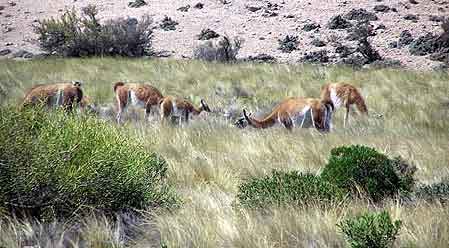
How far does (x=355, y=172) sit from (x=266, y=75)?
38.1 ft

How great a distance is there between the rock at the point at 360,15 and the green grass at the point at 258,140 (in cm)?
1221

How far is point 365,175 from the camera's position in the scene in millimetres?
4660

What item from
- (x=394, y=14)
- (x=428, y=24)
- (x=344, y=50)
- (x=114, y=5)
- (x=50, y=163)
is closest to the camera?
(x=50, y=163)

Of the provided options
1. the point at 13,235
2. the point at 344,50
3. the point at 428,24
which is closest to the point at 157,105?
the point at 13,235

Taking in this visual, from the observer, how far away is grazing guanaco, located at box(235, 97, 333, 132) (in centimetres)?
877

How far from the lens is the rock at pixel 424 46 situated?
23.0 meters

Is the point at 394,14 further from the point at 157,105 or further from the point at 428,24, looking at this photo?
the point at 157,105

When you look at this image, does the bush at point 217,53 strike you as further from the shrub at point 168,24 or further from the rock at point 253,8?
the rock at point 253,8

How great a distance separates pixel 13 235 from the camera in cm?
333

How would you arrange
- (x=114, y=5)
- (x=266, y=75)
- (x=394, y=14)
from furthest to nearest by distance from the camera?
(x=114, y=5) → (x=394, y=14) → (x=266, y=75)

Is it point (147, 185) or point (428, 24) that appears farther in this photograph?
point (428, 24)

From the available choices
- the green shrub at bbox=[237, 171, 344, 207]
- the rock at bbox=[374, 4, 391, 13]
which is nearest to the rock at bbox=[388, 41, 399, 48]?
the rock at bbox=[374, 4, 391, 13]

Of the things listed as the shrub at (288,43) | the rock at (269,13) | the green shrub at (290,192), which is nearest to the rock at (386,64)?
the shrub at (288,43)

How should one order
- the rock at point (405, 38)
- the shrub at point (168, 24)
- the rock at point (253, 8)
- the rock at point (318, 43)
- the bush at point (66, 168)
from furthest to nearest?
the rock at point (253, 8) < the shrub at point (168, 24) < the rock at point (318, 43) < the rock at point (405, 38) < the bush at point (66, 168)
